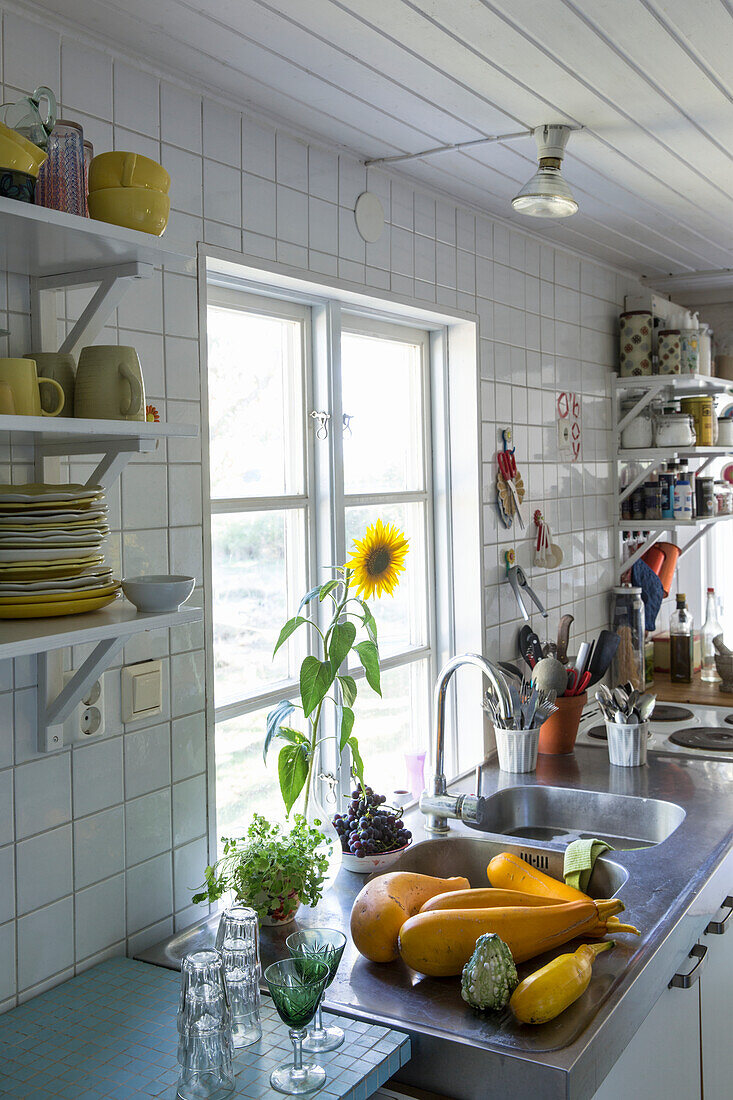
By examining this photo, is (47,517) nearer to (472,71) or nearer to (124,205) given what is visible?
(124,205)

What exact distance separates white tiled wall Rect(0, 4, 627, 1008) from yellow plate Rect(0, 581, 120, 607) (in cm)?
20

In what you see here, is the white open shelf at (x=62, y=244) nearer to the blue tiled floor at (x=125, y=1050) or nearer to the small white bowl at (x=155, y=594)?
the small white bowl at (x=155, y=594)

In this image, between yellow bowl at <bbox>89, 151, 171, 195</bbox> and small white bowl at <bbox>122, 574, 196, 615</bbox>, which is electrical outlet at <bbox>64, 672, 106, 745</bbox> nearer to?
small white bowl at <bbox>122, 574, 196, 615</bbox>

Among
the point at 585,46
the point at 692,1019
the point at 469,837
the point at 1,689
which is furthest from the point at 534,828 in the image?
the point at 585,46

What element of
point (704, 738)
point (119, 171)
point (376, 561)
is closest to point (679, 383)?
point (704, 738)

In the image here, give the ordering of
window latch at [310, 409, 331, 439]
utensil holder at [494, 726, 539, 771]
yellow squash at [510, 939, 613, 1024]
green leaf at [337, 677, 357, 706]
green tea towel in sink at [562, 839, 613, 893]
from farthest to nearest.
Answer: utensil holder at [494, 726, 539, 771] < window latch at [310, 409, 331, 439] < green leaf at [337, 677, 357, 706] < green tea towel in sink at [562, 839, 613, 893] < yellow squash at [510, 939, 613, 1024]

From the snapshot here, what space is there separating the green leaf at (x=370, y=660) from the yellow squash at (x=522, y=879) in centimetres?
40

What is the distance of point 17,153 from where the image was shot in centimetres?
107

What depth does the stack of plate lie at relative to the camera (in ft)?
3.84

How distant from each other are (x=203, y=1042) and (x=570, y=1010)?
50 centimetres

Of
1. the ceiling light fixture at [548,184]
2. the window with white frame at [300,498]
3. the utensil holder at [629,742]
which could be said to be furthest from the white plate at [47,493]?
the utensil holder at [629,742]

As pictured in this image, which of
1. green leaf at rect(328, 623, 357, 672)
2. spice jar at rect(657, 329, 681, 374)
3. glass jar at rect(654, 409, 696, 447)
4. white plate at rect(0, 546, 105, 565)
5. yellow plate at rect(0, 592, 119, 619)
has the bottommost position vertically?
green leaf at rect(328, 623, 357, 672)

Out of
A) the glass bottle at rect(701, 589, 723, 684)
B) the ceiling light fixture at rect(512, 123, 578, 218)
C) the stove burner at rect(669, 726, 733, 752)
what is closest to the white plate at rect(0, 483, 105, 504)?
the ceiling light fixture at rect(512, 123, 578, 218)

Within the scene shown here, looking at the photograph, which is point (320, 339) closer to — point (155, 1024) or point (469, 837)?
point (469, 837)
